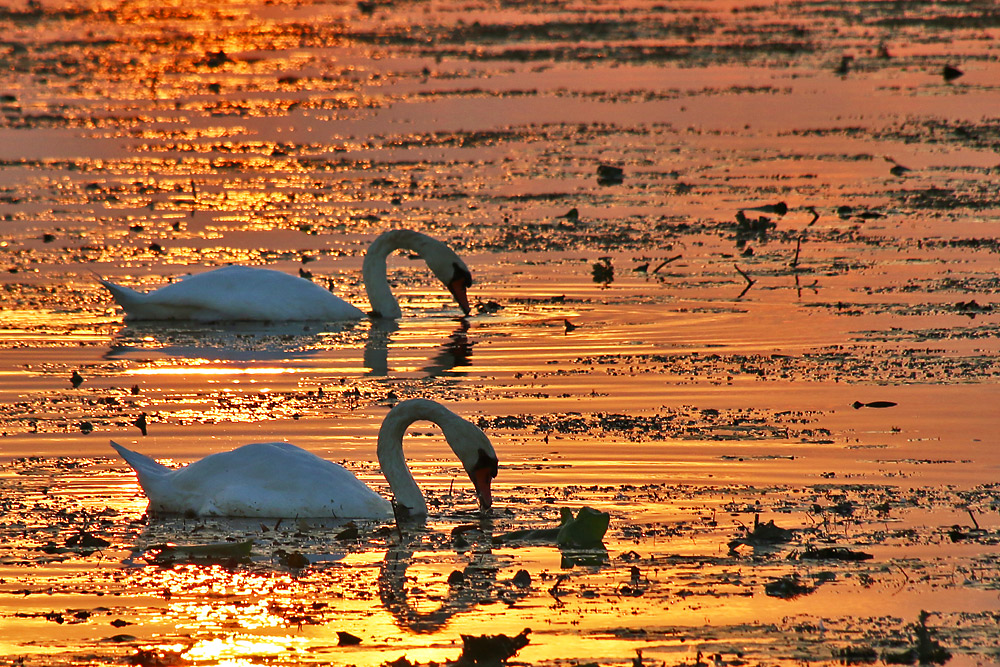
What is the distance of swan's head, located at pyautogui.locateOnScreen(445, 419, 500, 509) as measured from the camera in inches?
330

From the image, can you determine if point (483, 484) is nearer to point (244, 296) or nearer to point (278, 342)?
point (278, 342)

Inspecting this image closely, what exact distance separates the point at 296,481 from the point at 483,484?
0.92 metres

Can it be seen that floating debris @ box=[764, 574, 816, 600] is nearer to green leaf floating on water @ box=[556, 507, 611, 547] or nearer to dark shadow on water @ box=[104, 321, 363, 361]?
green leaf floating on water @ box=[556, 507, 611, 547]

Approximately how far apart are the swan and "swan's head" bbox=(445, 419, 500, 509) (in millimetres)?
5891

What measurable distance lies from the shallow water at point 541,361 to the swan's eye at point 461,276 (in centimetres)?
35

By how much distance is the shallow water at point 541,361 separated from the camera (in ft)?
23.3

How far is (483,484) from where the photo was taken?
8422 mm

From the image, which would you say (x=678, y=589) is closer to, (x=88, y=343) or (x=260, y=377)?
(x=260, y=377)

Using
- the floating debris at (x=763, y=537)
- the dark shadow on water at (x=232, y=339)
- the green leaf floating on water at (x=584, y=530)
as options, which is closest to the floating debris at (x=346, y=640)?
the green leaf floating on water at (x=584, y=530)

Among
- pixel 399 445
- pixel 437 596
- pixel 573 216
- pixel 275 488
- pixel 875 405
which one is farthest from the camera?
pixel 573 216

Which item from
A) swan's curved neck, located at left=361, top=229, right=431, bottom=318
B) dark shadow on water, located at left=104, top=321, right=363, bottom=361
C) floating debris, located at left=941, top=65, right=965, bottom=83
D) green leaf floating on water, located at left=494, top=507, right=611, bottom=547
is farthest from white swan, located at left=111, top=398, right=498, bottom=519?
floating debris, located at left=941, top=65, right=965, bottom=83

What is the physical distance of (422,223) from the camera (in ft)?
60.6

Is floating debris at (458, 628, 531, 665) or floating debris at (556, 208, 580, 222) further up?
floating debris at (556, 208, 580, 222)

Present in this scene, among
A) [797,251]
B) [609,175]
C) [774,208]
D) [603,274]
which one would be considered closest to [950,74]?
[609,175]
